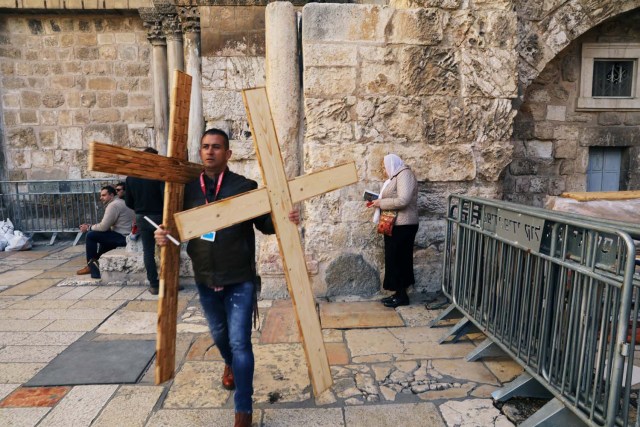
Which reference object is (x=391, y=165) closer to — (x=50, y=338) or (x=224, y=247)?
(x=224, y=247)

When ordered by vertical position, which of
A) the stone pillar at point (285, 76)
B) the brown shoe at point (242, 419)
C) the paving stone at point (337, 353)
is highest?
the stone pillar at point (285, 76)

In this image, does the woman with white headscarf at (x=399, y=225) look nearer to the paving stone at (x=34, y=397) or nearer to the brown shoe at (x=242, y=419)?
the brown shoe at (x=242, y=419)

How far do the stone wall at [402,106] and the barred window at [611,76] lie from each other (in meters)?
1.79

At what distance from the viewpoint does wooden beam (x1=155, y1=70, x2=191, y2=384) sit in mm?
2398

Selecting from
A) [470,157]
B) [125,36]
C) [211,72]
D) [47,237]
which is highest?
[125,36]

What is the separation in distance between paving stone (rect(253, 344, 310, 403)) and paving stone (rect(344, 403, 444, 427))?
378 mm

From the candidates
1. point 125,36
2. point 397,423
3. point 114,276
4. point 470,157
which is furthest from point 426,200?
point 125,36

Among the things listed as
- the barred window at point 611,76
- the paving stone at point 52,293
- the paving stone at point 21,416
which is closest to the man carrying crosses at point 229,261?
the paving stone at point 21,416

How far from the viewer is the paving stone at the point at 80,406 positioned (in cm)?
271

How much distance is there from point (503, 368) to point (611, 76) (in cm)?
445

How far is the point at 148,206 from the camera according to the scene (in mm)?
5102

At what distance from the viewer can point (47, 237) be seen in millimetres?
8945

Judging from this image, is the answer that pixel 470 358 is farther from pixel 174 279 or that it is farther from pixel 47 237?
pixel 47 237

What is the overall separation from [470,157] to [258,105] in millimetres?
3208
